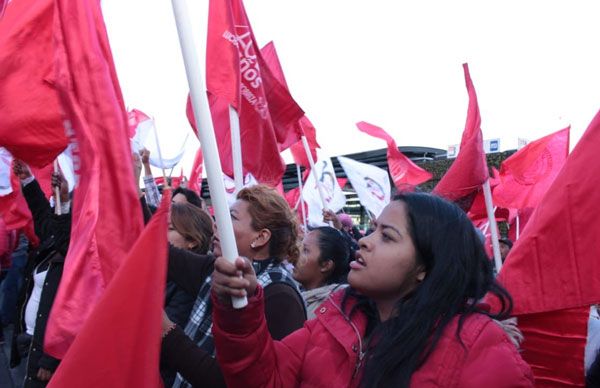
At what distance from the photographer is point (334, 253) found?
353 centimetres

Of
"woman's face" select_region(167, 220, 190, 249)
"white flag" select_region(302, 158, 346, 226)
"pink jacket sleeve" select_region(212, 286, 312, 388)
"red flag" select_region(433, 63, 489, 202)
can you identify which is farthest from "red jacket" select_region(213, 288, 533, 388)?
"white flag" select_region(302, 158, 346, 226)

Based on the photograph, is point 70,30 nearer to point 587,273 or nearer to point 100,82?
point 100,82

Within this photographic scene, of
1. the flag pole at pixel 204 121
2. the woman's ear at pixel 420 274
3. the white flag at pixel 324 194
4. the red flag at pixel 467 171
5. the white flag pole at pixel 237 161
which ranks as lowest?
the white flag at pixel 324 194

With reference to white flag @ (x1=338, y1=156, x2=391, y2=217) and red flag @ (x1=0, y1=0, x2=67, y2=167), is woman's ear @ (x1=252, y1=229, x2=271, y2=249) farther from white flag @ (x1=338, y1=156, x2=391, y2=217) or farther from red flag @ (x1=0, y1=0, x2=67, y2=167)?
white flag @ (x1=338, y1=156, x2=391, y2=217)

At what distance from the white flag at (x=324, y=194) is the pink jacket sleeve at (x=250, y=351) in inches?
239

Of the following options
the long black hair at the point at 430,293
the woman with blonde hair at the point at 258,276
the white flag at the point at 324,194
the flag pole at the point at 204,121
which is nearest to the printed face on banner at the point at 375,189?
the white flag at the point at 324,194

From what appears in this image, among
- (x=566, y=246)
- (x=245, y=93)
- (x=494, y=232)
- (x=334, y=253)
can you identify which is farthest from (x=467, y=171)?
(x=566, y=246)

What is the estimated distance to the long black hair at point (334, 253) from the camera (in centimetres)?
352

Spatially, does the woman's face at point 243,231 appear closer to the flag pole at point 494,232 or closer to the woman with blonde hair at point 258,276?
the woman with blonde hair at point 258,276

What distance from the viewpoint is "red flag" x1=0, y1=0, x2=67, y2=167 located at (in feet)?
7.03

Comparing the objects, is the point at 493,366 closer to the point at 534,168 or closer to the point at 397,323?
the point at 397,323

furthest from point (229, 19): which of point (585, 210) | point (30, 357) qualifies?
point (585, 210)

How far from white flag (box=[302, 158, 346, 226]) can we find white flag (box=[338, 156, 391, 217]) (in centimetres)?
80

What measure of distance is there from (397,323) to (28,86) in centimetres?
166
